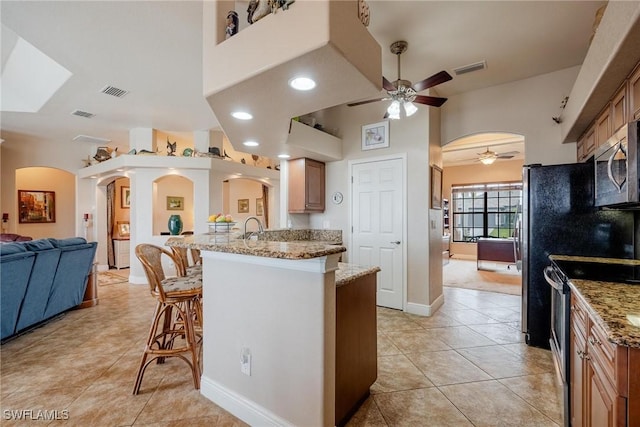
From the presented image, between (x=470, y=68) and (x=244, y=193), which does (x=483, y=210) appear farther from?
(x=244, y=193)

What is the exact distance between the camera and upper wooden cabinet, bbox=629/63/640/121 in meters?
1.70

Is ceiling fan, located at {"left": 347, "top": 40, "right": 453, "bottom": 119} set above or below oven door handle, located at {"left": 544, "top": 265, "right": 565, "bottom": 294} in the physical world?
above

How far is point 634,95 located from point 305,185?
327 cm

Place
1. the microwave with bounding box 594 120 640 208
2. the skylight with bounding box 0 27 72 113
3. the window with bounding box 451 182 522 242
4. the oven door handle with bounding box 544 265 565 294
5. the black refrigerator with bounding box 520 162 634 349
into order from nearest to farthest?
the microwave with bounding box 594 120 640 208 < the oven door handle with bounding box 544 265 565 294 < the black refrigerator with bounding box 520 162 634 349 < the skylight with bounding box 0 27 72 113 < the window with bounding box 451 182 522 242

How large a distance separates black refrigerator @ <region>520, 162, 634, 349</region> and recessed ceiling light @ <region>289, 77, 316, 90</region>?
94.4 inches

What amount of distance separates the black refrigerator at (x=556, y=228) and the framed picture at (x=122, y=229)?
27.5 ft

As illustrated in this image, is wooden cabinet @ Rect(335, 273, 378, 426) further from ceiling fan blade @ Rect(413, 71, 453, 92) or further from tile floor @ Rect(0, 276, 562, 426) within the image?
ceiling fan blade @ Rect(413, 71, 453, 92)

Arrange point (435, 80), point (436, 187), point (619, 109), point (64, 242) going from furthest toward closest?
1. point (436, 187)
2. point (64, 242)
3. point (435, 80)
4. point (619, 109)

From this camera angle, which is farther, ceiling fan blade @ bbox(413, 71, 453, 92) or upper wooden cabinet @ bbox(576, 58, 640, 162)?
ceiling fan blade @ bbox(413, 71, 453, 92)

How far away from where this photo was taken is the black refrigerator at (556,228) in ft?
8.25

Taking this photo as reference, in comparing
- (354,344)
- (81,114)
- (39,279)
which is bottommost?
(354,344)

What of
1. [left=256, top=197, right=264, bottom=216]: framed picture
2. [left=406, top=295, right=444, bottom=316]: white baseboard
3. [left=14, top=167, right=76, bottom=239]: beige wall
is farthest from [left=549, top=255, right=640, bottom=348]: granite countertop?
[left=14, top=167, right=76, bottom=239]: beige wall

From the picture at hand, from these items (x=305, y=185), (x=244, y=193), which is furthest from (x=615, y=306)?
(x=244, y=193)

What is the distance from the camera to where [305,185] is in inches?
167
